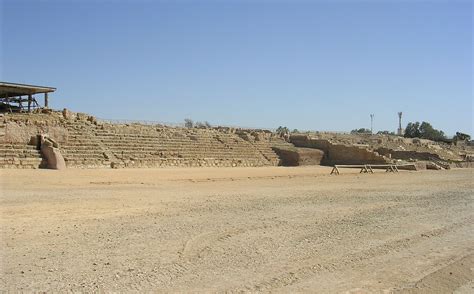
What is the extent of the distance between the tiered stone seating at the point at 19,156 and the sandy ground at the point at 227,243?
6.36 m

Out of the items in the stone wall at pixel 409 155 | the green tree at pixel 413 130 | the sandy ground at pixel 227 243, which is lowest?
the sandy ground at pixel 227 243

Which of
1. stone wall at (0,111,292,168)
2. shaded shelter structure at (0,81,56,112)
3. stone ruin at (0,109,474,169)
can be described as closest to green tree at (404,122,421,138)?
stone ruin at (0,109,474,169)

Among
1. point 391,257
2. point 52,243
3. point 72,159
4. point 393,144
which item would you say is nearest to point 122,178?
point 72,159

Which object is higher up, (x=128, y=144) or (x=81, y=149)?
(x=128, y=144)

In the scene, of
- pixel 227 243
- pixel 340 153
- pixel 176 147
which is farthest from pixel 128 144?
pixel 227 243

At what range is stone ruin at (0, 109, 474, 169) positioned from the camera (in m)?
20.6

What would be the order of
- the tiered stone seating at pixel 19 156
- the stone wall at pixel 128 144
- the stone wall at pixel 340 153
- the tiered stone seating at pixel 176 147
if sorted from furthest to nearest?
the stone wall at pixel 340 153
the tiered stone seating at pixel 176 147
the stone wall at pixel 128 144
the tiered stone seating at pixel 19 156

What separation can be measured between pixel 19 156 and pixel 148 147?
9.08 m

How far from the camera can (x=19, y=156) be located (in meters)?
19.4

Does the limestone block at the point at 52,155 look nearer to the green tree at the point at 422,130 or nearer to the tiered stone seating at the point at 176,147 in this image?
the tiered stone seating at the point at 176,147

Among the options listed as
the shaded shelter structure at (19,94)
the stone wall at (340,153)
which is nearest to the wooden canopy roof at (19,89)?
the shaded shelter structure at (19,94)

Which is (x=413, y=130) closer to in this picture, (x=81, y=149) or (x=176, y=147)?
(x=176, y=147)

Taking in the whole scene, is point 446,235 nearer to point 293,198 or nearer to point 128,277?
point 293,198

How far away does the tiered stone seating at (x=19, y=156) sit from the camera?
741 inches
